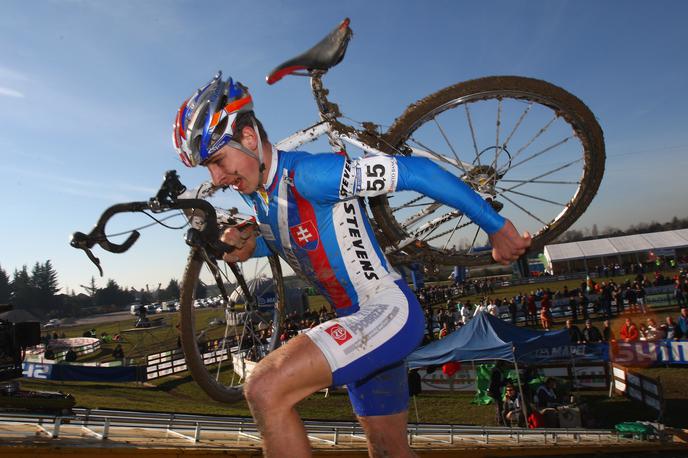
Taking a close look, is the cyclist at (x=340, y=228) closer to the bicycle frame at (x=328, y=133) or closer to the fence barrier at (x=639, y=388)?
the bicycle frame at (x=328, y=133)

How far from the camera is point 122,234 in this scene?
11.5 ft

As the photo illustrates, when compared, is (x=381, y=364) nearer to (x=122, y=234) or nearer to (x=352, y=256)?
(x=352, y=256)

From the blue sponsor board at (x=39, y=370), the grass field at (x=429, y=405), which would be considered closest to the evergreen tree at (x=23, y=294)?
the blue sponsor board at (x=39, y=370)

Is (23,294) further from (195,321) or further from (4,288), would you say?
(195,321)

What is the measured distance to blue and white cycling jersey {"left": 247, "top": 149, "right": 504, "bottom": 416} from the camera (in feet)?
8.23

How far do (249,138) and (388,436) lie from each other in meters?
2.25

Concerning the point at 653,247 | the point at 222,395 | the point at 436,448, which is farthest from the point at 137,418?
the point at 653,247

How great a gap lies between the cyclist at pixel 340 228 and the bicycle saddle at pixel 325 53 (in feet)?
6.48

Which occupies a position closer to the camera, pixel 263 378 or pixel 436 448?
pixel 263 378

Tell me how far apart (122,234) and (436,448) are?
18.7 ft

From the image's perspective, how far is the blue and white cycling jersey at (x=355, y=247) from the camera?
251cm

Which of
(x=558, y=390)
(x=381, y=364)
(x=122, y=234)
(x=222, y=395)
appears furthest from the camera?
(x=558, y=390)

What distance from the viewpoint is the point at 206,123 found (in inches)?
110

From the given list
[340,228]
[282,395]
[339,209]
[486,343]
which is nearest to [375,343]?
[282,395]
